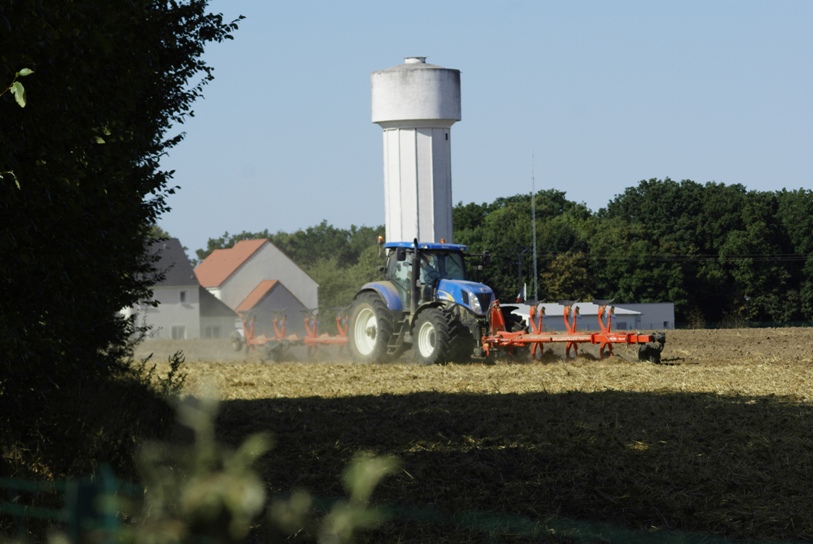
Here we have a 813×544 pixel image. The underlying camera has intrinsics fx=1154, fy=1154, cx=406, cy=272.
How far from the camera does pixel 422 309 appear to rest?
2255cm

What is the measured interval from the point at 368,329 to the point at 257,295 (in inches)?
2092

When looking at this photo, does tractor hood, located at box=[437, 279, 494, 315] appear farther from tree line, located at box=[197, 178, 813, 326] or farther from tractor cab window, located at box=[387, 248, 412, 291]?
tree line, located at box=[197, 178, 813, 326]

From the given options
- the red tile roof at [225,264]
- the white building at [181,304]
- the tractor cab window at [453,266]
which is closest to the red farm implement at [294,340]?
the tractor cab window at [453,266]

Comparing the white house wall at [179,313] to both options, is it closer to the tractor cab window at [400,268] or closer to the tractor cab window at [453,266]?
the tractor cab window at [400,268]

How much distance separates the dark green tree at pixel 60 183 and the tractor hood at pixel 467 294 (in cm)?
1157

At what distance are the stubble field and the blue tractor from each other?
81.1 inches

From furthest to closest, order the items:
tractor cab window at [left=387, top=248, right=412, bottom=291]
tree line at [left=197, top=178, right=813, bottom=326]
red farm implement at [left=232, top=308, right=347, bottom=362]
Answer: tree line at [left=197, top=178, right=813, bottom=326] → red farm implement at [left=232, top=308, right=347, bottom=362] → tractor cab window at [left=387, top=248, right=412, bottom=291]

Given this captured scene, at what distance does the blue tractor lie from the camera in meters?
21.6

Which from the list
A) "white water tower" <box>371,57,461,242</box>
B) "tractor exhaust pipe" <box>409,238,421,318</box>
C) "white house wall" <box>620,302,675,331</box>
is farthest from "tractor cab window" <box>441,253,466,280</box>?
"white house wall" <box>620,302,675,331</box>

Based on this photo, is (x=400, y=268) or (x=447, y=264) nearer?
(x=447, y=264)

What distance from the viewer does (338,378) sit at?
19.5m

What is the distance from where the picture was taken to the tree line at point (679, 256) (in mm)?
75438

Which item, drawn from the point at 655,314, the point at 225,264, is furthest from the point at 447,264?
the point at 225,264

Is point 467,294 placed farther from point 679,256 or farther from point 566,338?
point 679,256
